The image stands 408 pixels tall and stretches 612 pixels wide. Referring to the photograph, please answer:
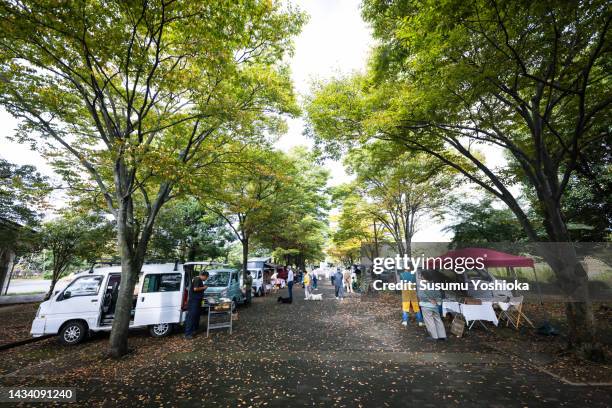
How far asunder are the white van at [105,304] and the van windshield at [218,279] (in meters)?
3.90

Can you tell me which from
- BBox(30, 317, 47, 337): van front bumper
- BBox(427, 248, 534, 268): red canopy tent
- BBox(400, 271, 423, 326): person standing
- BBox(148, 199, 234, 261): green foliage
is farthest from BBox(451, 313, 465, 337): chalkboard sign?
BBox(148, 199, 234, 261): green foliage

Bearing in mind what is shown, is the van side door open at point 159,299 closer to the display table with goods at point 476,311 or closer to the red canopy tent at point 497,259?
the display table with goods at point 476,311

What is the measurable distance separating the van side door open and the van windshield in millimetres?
4239

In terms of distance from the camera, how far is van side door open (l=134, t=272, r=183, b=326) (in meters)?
8.18

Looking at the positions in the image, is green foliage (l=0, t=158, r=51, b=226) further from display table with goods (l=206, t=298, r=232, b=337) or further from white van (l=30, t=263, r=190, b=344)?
display table with goods (l=206, t=298, r=232, b=337)

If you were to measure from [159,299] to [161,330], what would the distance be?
102cm

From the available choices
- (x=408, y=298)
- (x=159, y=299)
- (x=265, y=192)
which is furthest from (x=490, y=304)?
(x=265, y=192)

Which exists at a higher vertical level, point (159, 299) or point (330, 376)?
point (159, 299)

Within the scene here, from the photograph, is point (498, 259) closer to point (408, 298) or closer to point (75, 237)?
point (408, 298)

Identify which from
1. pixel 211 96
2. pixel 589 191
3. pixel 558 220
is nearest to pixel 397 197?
pixel 589 191

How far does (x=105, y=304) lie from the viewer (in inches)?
336

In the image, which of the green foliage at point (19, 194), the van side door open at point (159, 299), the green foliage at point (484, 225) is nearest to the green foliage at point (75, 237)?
the green foliage at point (19, 194)

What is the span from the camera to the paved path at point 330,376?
4.26 m

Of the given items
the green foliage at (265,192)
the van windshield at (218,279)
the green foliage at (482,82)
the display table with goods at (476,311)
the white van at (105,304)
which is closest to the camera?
the green foliage at (482,82)
